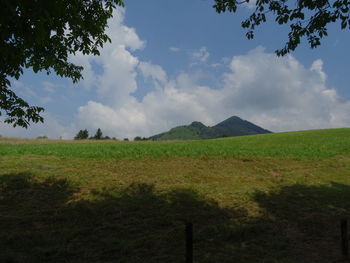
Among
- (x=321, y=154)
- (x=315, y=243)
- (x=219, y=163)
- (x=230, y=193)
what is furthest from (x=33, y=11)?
(x=321, y=154)

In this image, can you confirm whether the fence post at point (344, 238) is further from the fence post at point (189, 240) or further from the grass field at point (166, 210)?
the fence post at point (189, 240)

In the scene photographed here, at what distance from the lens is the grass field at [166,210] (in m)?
7.08

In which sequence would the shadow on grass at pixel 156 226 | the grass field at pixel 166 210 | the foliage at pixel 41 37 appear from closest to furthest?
the foliage at pixel 41 37 → the shadow on grass at pixel 156 226 → the grass field at pixel 166 210

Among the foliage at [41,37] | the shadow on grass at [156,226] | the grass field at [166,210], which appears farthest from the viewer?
the grass field at [166,210]

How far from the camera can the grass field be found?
708 cm

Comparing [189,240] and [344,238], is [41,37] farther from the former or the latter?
[344,238]

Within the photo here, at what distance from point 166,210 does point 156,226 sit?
1.33 metres

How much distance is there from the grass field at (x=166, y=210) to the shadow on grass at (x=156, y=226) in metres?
0.03

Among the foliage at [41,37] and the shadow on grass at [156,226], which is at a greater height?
the foliage at [41,37]

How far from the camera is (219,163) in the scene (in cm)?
1925

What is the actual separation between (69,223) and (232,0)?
31.8ft

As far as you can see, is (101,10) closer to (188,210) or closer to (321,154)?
(188,210)

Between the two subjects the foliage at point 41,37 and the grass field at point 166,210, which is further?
the grass field at point 166,210

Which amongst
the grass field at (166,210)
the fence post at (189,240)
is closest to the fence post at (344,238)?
the grass field at (166,210)
